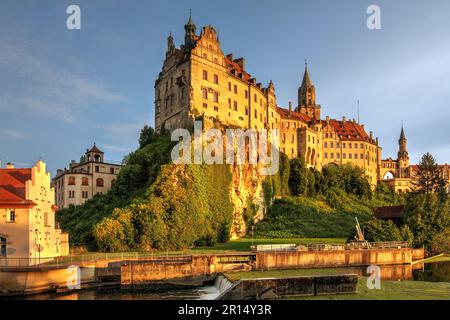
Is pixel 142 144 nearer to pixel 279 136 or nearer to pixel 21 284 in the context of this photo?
pixel 279 136

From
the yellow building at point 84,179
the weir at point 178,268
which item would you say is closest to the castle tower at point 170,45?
the yellow building at point 84,179

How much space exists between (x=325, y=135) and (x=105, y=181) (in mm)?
61765

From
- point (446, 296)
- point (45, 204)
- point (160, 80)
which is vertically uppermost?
point (160, 80)

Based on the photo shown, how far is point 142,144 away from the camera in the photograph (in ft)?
258

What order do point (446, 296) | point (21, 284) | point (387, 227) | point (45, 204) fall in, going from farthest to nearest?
1. point (387, 227)
2. point (45, 204)
3. point (21, 284)
4. point (446, 296)

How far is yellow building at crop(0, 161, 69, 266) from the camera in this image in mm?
38062

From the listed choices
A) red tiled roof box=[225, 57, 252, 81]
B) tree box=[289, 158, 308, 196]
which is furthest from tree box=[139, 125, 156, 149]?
tree box=[289, 158, 308, 196]

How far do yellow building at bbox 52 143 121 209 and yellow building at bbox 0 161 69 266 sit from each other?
3784 centimetres

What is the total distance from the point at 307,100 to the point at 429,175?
134ft

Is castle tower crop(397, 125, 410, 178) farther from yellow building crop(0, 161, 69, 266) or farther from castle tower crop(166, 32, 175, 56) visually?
yellow building crop(0, 161, 69, 266)

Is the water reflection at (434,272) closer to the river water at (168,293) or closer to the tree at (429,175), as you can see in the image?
the river water at (168,293)

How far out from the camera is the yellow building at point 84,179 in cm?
8381

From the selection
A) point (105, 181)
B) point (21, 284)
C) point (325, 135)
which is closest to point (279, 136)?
point (325, 135)

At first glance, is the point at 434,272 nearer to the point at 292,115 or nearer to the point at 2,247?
the point at 2,247
